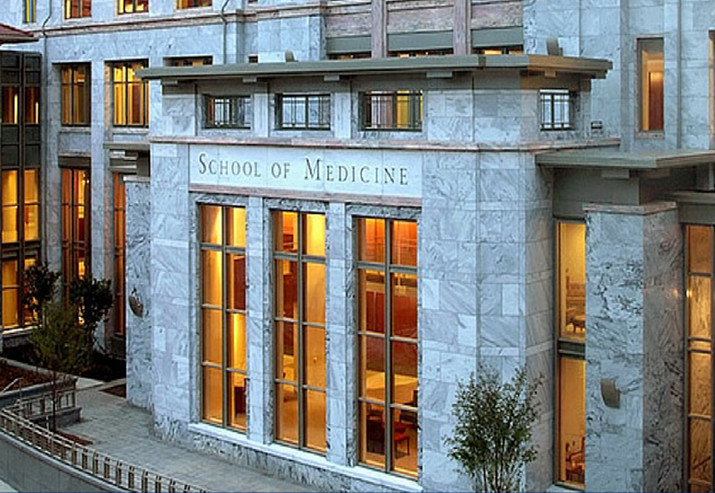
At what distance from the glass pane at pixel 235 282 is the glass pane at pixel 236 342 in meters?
0.31

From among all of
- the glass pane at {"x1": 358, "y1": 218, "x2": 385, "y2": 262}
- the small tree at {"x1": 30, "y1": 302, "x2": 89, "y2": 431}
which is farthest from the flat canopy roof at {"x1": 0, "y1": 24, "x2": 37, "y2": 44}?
the glass pane at {"x1": 358, "y1": 218, "x2": 385, "y2": 262}

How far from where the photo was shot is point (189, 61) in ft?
139

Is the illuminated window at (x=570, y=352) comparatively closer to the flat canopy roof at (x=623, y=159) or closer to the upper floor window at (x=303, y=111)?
the flat canopy roof at (x=623, y=159)

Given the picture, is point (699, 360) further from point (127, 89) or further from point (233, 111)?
point (127, 89)

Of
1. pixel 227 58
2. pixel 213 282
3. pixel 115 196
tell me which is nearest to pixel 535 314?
pixel 213 282

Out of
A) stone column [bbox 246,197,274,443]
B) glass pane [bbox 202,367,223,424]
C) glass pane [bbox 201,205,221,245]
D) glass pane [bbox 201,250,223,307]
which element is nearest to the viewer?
stone column [bbox 246,197,274,443]

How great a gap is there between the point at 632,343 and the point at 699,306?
2.34m

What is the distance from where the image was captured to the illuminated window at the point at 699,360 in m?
25.8

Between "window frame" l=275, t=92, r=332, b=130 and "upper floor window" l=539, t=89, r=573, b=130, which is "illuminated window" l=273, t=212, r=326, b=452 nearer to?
"window frame" l=275, t=92, r=332, b=130

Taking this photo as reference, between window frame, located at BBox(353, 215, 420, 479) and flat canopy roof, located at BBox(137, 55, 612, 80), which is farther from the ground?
flat canopy roof, located at BBox(137, 55, 612, 80)

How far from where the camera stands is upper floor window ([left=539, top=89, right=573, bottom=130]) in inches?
1043

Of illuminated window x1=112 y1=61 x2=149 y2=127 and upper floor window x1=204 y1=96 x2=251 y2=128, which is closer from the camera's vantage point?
upper floor window x1=204 y1=96 x2=251 y2=128

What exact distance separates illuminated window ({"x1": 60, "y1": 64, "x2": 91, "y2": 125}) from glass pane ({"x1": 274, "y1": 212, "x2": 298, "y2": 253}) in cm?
1943

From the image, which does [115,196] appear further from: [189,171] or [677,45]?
[677,45]
